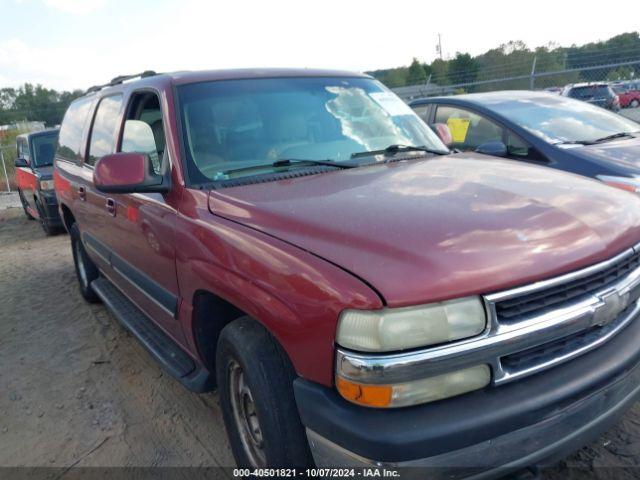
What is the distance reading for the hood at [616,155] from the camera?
181 inches

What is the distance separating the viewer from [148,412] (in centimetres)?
327

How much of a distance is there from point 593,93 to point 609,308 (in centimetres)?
1591

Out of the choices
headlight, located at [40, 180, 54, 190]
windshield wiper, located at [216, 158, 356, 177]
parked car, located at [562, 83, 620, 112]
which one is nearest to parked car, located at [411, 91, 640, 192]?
windshield wiper, located at [216, 158, 356, 177]

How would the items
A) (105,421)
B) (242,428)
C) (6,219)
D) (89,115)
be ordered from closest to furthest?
(242,428)
(105,421)
(89,115)
(6,219)

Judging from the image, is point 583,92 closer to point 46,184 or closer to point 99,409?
point 46,184

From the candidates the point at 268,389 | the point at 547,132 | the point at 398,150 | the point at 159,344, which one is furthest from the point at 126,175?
the point at 547,132

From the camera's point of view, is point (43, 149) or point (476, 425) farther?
point (43, 149)

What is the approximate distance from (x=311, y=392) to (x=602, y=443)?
1.69 meters

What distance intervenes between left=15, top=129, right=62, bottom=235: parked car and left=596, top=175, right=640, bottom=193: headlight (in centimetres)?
773

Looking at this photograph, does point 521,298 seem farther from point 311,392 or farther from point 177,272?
point 177,272

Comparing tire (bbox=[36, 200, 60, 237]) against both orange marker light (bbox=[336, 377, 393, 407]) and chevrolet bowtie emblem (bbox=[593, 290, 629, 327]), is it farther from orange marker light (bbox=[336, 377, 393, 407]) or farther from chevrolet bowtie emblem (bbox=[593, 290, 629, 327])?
chevrolet bowtie emblem (bbox=[593, 290, 629, 327])

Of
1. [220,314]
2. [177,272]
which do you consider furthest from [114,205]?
[220,314]

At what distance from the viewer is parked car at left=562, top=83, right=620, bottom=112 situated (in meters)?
13.7

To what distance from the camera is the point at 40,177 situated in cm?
874
